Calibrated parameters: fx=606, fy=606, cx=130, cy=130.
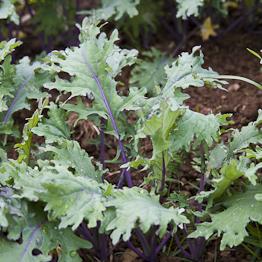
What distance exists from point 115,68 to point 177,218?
0.72 m

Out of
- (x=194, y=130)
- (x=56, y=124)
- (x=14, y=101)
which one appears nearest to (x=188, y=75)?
(x=194, y=130)

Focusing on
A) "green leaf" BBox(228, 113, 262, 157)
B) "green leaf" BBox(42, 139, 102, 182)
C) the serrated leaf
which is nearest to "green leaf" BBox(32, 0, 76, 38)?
the serrated leaf

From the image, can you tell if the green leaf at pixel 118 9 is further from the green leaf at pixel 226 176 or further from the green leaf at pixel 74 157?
the green leaf at pixel 226 176

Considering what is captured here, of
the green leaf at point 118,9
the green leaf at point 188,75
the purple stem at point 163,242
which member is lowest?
the purple stem at point 163,242

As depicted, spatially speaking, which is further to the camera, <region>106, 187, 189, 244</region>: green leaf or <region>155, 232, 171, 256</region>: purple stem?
<region>155, 232, 171, 256</region>: purple stem

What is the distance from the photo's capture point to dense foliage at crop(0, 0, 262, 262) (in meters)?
1.70

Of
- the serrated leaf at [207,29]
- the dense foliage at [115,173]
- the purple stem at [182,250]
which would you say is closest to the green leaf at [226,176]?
the dense foliage at [115,173]

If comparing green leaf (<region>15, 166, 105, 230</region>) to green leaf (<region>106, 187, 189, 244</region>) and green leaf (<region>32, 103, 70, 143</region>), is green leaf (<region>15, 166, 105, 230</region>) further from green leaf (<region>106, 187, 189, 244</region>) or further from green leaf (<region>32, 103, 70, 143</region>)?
green leaf (<region>32, 103, 70, 143</region>)

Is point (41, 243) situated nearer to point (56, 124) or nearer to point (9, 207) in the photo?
point (9, 207)

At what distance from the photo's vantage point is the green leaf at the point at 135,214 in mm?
1611

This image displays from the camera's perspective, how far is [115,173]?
2.33 meters

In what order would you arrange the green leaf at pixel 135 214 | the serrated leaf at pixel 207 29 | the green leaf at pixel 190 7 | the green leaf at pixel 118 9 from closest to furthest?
the green leaf at pixel 135 214 < the green leaf at pixel 190 7 < the green leaf at pixel 118 9 < the serrated leaf at pixel 207 29

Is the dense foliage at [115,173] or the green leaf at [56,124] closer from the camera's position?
the dense foliage at [115,173]

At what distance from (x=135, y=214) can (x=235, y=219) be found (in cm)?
32
